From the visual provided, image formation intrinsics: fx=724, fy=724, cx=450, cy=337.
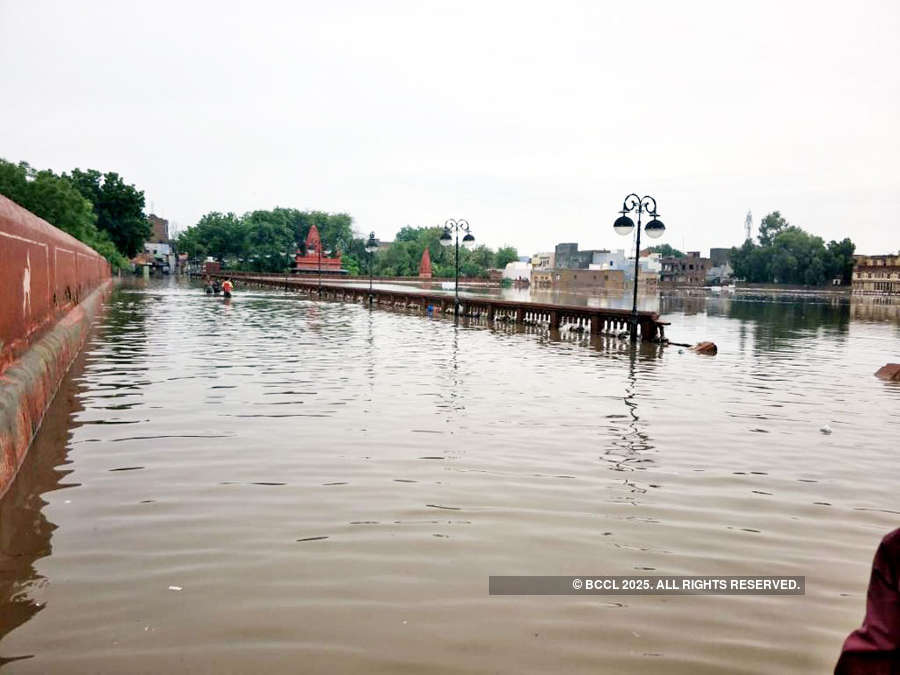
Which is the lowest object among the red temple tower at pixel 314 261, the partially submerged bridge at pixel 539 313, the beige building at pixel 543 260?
the partially submerged bridge at pixel 539 313

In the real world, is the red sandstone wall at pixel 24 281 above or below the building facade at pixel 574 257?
below

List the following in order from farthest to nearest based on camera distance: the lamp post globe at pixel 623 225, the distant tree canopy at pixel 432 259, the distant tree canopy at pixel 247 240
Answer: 1. the distant tree canopy at pixel 432 259
2. the distant tree canopy at pixel 247 240
3. the lamp post globe at pixel 623 225

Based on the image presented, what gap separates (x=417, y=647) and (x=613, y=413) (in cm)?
747

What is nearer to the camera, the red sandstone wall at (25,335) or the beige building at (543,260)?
the red sandstone wall at (25,335)

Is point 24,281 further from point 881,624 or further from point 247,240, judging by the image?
point 247,240

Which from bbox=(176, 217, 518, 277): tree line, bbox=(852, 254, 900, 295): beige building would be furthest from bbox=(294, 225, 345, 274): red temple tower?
bbox=(852, 254, 900, 295): beige building

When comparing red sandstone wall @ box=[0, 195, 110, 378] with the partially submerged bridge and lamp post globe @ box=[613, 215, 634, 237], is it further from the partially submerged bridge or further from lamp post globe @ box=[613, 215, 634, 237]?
the partially submerged bridge

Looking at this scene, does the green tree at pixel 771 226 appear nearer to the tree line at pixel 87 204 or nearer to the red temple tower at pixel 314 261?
the red temple tower at pixel 314 261

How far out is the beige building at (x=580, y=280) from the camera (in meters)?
138

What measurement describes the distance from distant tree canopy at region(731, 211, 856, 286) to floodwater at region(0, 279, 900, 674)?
448 feet

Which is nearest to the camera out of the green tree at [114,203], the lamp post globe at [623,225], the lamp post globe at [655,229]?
the lamp post globe at [623,225]

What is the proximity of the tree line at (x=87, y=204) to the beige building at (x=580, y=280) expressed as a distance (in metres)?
78.9

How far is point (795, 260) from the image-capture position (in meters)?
137

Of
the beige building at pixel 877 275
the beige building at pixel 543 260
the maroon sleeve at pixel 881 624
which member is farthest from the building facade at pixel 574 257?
the maroon sleeve at pixel 881 624
